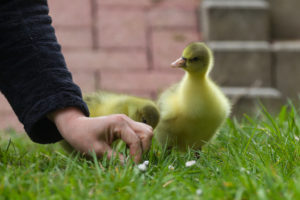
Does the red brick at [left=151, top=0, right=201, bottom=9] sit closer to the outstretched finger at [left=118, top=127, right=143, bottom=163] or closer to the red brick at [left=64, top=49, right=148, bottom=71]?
the red brick at [left=64, top=49, right=148, bottom=71]

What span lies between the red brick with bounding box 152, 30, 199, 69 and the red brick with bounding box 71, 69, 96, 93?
54 cm

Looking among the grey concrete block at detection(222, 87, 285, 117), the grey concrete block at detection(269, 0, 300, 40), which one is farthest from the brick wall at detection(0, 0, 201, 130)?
the grey concrete block at detection(269, 0, 300, 40)

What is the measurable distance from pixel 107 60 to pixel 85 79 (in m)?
0.25

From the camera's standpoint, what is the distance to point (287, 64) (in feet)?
12.1

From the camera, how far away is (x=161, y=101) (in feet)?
7.18

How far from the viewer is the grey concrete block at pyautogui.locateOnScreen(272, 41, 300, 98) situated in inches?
145

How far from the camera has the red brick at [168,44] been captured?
152 inches

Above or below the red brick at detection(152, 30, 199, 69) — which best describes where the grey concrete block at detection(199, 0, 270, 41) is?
above

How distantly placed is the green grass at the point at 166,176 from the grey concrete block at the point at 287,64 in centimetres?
201

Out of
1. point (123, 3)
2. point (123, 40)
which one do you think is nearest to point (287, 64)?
point (123, 40)

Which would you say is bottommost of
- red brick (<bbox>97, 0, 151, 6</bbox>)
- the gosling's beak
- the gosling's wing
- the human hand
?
the gosling's wing

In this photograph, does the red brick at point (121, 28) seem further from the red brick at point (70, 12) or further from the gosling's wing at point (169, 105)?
the gosling's wing at point (169, 105)

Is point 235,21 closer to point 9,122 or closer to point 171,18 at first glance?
point 171,18

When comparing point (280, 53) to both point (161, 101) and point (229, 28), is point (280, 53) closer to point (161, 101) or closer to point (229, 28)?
point (229, 28)
